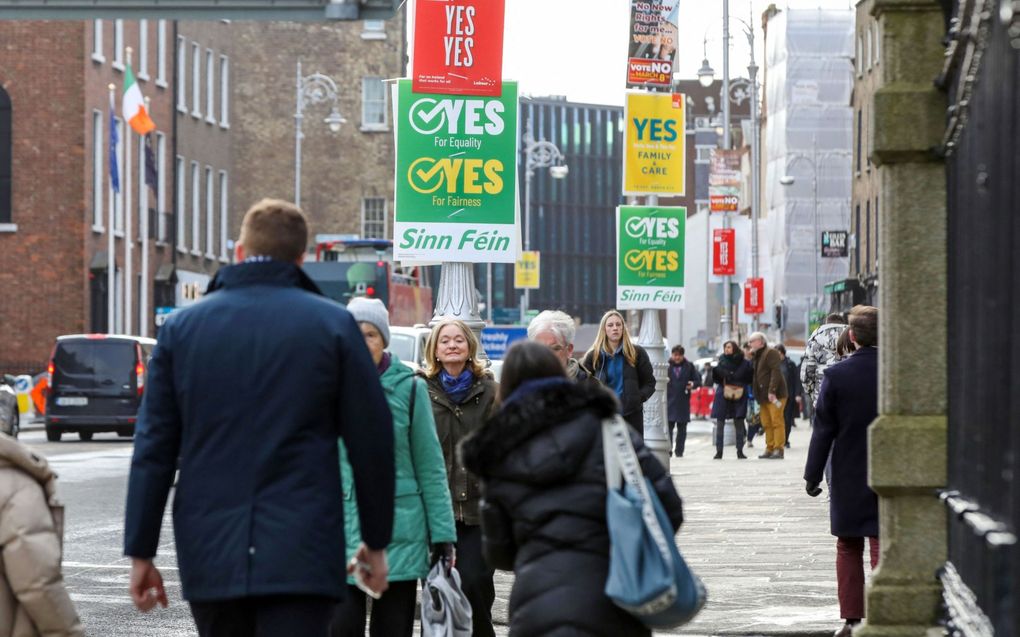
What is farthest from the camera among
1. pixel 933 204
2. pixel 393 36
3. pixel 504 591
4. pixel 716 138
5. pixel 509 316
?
pixel 716 138

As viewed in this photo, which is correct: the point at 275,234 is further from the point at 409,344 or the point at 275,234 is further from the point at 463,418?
the point at 409,344

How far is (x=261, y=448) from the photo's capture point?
5.77 meters

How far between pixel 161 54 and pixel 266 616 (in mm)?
55986

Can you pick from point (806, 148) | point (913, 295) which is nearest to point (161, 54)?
point (806, 148)

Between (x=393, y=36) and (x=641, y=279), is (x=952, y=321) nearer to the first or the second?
(x=641, y=279)

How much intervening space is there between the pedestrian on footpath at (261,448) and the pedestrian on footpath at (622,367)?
32.7 ft

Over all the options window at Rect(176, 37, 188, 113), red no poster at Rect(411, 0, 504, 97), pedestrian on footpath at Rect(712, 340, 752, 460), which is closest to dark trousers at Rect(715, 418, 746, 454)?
pedestrian on footpath at Rect(712, 340, 752, 460)

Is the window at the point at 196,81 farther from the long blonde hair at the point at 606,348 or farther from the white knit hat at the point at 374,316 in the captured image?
the white knit hat at the point at 374,316

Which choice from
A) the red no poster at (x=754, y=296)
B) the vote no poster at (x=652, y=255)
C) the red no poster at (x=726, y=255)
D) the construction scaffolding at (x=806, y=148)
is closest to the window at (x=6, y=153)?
the red no poster at (x=726, y=255)

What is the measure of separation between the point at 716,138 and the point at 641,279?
410ft

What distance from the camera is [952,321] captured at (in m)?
8.09

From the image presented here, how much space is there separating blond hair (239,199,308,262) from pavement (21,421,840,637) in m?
5.70

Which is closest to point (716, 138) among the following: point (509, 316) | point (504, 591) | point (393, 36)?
point (509, 316)

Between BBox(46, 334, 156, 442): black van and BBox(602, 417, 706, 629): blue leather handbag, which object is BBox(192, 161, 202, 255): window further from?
BBox(602, 417, 706, 629): blue leather handbag
